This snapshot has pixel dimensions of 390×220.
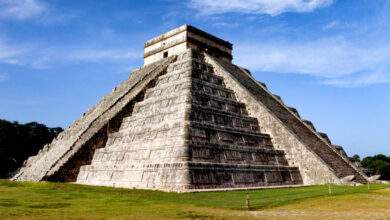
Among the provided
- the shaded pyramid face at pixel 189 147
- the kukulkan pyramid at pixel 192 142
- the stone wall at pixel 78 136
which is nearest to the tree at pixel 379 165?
the kukulkan pyramid at pixel 192 142

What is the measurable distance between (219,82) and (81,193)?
48.8ft

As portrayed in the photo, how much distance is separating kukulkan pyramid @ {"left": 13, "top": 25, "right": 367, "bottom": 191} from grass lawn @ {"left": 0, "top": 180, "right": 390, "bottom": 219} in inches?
92.9

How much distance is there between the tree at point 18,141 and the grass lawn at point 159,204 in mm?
23670

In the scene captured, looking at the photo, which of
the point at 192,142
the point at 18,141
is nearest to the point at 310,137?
the point at 192,142

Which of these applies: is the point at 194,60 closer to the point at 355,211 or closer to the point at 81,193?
the point at 81,193

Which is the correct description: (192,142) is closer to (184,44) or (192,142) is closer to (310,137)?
(310,137)

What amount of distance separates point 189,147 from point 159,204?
5.51 meters

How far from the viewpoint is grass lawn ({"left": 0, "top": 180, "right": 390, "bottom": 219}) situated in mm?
10609

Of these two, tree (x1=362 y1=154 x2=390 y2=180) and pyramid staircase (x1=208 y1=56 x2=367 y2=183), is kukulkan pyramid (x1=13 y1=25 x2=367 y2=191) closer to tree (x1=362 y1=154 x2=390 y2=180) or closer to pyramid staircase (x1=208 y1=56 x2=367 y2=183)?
pyramid staircase (x1=208 y1=56 x2=367 y2=183)

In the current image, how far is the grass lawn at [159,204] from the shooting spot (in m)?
10.6

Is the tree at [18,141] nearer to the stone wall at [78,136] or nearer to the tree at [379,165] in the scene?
the stone wall at [78,136]

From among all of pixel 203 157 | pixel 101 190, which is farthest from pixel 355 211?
pixel 101 190

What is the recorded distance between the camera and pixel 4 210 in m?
10.7

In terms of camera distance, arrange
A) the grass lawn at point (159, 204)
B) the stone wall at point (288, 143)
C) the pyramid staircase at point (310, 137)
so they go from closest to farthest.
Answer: the grass lawn at point (159, 204) < the stone wall at point (288, 143) < the pyramid staircase at point (310, 137)
